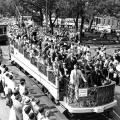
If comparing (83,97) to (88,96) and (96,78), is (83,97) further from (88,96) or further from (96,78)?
(96,78)

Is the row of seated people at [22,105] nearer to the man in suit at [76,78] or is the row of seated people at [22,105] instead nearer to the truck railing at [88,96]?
the truck railing at [88,96]

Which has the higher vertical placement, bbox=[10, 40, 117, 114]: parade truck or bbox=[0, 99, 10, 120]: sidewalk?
bbox=[10, 40, 117, 114]: parade truck

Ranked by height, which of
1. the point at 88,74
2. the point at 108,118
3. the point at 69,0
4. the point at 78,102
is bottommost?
the point at 108,118

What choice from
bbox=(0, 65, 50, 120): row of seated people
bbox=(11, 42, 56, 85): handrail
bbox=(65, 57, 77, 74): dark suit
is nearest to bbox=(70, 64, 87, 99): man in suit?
bbox=(11, 42, 56, 85): handrail

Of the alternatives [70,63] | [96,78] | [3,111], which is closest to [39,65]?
[70,63]

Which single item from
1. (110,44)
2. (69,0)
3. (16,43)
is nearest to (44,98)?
(16,43)

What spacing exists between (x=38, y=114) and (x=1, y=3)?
6203 centimetres

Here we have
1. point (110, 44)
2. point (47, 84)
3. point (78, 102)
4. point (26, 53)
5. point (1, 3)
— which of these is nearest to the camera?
point (78, 102)

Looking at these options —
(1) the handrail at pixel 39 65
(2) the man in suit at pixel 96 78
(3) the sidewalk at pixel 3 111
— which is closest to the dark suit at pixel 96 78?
(2) the man in suit at pixel 96 78

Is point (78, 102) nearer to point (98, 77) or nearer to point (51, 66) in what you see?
point (98, 77)

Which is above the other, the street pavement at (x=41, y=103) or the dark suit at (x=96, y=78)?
the dark suit at (x=96, y=78)

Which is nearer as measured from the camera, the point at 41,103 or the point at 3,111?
the point at 3,111

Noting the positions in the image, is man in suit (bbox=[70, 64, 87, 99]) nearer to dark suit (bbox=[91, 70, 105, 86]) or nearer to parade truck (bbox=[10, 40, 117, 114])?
parade truck (bbox=[10, 40, 117, 114])

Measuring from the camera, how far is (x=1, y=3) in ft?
218
